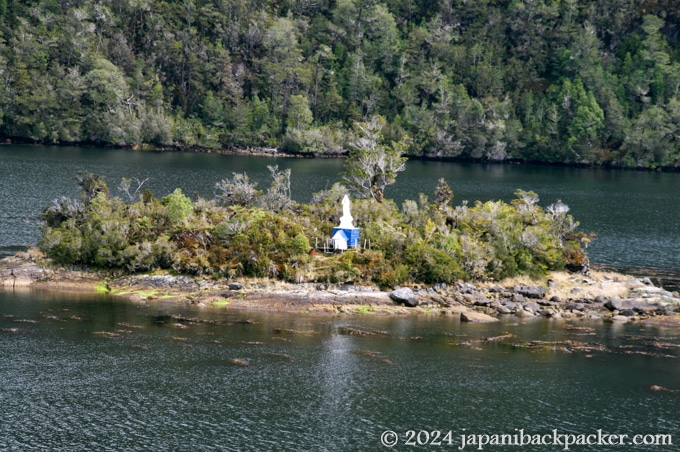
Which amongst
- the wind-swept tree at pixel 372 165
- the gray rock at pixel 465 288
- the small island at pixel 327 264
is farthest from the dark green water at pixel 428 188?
the wind-swept tree at pixel 372 165

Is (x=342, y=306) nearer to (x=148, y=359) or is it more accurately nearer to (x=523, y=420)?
(x=148, y=359)

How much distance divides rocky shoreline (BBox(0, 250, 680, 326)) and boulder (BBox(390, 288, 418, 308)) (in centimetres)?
9

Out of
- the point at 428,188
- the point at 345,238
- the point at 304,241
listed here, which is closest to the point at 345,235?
the point at 345,238

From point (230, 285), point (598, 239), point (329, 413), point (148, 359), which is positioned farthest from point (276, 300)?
point (598, 239)

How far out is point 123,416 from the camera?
50.2 meters

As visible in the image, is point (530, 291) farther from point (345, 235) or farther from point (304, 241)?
point (304, 241)

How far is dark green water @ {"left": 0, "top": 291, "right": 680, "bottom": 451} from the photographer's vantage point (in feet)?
161

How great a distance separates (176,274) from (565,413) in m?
40.6

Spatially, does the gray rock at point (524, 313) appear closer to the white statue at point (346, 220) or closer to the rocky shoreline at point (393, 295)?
the rocky shoreline at point (393, 295)

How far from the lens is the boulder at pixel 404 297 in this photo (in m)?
76.2

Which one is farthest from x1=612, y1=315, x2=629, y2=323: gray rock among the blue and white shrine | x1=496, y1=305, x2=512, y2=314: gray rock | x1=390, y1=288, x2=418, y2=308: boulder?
the blue and white shrine

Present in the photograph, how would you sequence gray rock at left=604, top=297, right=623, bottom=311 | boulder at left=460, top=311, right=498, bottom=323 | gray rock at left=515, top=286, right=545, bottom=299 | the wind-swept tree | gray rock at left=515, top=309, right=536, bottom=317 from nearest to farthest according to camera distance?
1. boulder at left=460, top=311, right=498, bottom=323
2. gray rock at left=515, top=309, right=536, bottom=317
3. gray rock at left=604, top=297, right=623, bottom=311
4. gray rock at left=515, top=286, right=545, bottom=299
5. the wind-swept tree

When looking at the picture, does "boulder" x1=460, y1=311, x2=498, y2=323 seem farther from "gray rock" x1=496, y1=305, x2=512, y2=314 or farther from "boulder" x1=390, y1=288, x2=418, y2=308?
"boulder" x1=390, y1=288, x2=418, y2=308

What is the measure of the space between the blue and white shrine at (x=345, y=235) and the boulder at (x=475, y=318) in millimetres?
14149
